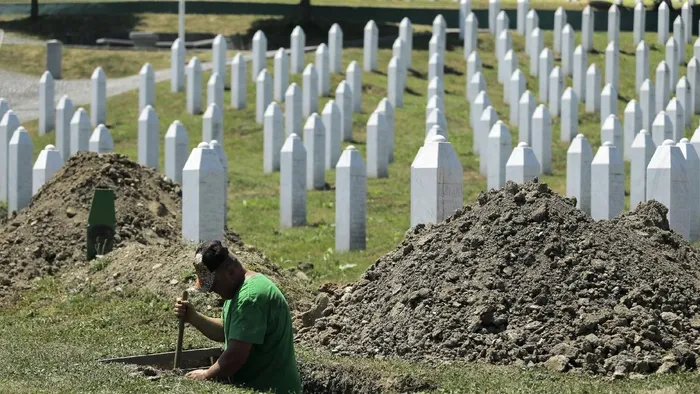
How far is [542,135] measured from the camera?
25.5m

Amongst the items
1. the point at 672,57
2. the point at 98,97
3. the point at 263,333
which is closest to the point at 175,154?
the point at 98,97

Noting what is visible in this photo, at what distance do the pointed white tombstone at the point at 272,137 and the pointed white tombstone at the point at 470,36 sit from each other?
10.9m

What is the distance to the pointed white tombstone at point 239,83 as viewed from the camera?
3114cm

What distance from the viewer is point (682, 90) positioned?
31.5 metres

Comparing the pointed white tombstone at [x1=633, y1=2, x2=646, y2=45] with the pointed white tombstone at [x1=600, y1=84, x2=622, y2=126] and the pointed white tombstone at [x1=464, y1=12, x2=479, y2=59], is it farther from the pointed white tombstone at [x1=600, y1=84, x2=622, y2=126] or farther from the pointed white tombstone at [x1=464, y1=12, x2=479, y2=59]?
the pointed white tombstone at [x1=600, y1=84, x2=622, y2=126]

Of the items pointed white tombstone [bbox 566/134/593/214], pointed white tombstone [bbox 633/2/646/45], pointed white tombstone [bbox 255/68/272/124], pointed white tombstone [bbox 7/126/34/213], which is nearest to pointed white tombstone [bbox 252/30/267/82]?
pointed white tombstone [bbox 255/68/272/124]

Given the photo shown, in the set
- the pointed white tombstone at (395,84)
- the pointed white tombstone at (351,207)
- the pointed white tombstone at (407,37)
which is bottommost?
the pointed white tombstone at (351,207)

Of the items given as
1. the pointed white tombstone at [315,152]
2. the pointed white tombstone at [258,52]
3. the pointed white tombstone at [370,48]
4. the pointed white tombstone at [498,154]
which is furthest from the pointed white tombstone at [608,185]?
the pointed white tombstone at [370,48]

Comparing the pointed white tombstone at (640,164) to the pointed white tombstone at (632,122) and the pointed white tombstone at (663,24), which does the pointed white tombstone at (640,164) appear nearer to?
the pointed white tombstone at (632,122)

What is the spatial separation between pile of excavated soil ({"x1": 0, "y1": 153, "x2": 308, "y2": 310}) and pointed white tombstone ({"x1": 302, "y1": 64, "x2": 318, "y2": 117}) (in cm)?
1129

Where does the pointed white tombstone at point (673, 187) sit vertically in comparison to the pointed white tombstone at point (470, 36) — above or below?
below

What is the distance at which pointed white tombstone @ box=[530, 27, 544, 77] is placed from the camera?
34.4 metres

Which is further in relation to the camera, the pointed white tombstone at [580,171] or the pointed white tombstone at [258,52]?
the pointed white tombstone at [258,52]

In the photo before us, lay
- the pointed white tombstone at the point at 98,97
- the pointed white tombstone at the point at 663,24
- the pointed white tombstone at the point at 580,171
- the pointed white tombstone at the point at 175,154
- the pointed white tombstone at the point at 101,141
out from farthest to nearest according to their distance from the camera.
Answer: the pointed white tombstone at the point at 663,24
the pointed white tombstone at the point at 98,97
the pointed white tombstone at the point at 101,141
the pointed white tombstone at the point at 175,154
the pointed white tombstone at the point at 580,171
